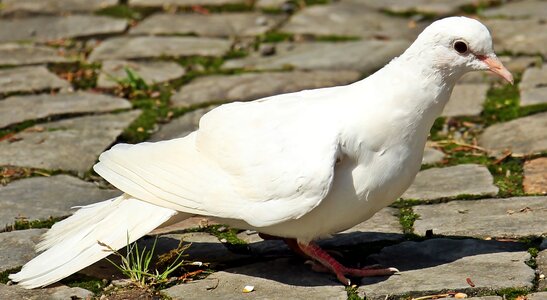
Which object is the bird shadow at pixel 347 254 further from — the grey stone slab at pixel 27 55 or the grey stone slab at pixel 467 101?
the grey stone slab at pixel 27 55

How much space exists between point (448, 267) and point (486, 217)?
0.53 m

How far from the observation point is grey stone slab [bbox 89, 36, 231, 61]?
20.9ft

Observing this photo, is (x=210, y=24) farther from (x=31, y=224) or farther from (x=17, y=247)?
(x=17, y=247)

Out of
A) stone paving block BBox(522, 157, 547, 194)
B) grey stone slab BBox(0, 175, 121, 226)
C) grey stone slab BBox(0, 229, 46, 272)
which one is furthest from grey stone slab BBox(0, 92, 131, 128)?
stone paving block BBox(522, 157, 547, 194)

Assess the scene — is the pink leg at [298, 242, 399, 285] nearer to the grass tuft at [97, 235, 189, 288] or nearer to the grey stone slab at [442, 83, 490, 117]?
the grass tuft at [97, 235, 189, 288]

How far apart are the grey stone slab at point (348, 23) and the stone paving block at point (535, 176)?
7.24 feet

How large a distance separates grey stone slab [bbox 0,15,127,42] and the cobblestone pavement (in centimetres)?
2

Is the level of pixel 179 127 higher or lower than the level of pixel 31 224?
higher

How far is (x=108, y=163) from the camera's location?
12.3ft

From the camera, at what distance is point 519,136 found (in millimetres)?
4852

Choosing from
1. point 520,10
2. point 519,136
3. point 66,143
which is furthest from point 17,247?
point 520,10

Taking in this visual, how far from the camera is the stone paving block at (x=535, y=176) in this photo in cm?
424

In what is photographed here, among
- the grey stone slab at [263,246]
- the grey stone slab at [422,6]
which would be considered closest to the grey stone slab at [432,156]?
the grey stone slab at [263,246]

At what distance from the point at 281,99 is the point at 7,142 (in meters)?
1.88
